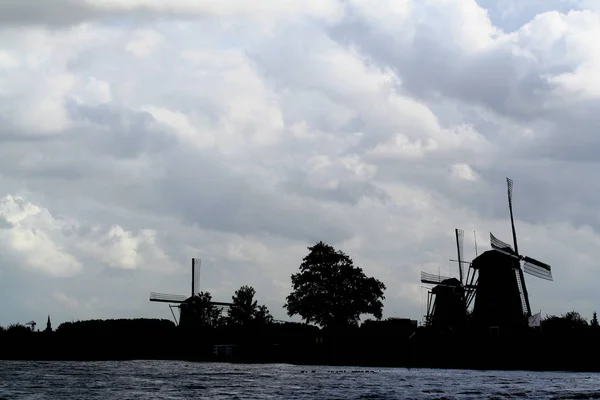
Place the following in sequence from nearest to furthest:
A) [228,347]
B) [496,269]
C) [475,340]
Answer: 1. [475,340]
2. [496,269]
3. [228,347]

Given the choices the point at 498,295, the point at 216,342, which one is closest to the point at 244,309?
the point at 216,342

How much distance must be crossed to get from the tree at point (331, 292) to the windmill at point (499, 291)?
76.8ft

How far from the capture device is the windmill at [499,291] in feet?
300

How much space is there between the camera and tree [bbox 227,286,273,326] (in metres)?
142

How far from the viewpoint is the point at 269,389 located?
171ft

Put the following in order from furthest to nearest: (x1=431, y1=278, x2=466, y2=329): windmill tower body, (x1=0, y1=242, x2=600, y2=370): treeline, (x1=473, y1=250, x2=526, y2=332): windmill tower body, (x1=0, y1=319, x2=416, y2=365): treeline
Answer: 1. (x1=431, y1=278, x2=466, y2=329): windmill tower body
2. (x1=0, y1=319, x2=416, y2=365): treeline
3. (x1=473, y1=250, x2=526, y2=332): windmill tower body
4. (x1=0, y1=242, x2=600, y2=370): treeline

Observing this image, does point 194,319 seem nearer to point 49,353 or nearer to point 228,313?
point 228,313

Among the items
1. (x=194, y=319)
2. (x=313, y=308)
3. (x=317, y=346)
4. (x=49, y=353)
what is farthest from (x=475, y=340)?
(x=49, y=353)

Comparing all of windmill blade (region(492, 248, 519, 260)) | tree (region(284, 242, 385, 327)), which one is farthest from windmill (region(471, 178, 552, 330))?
tree (region(284, 242, 385, 327))

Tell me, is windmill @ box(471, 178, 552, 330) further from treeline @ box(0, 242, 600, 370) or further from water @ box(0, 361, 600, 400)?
water @ box(0, 361, 600, 400)

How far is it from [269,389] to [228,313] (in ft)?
302

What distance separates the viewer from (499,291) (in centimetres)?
9194

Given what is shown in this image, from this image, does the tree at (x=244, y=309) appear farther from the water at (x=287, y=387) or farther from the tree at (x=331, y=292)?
the water at (x=287, y=387)

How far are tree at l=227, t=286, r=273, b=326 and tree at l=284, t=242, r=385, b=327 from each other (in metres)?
25.8
